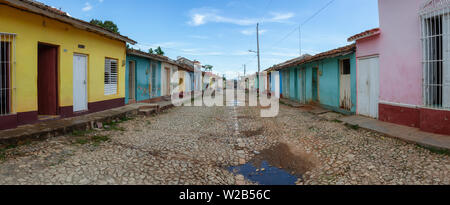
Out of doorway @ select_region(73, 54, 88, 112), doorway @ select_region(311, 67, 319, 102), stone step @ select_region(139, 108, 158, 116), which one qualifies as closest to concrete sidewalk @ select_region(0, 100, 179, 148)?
doorway @ select_region(73, 54, 88, 112)

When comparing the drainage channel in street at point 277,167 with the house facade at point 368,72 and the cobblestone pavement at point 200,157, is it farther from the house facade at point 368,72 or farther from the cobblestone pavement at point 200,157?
the house facade at point 368,72

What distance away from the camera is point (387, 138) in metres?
5.58

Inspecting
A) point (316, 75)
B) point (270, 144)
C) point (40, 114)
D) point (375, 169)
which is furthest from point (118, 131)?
point (316, 75)

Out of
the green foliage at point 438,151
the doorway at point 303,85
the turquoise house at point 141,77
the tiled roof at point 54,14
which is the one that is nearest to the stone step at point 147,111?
the turquoise house at point 141,77

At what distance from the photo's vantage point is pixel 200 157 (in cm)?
470

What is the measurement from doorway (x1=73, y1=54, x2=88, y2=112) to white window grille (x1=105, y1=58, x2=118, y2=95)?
1.24 meters

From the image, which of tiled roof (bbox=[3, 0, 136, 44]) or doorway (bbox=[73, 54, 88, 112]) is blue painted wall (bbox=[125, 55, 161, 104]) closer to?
tiled roof (bbox=[3, 0, 136, 44])

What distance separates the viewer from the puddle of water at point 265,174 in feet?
12.4

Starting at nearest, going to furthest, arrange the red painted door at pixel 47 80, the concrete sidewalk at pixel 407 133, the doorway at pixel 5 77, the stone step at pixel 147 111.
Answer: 1. the concrete sidewalk at pixel 407 133
2. the doorway at pixel 5 77
3. the red painted door at pixel 47 80
4. the stone step at pixel 147 111

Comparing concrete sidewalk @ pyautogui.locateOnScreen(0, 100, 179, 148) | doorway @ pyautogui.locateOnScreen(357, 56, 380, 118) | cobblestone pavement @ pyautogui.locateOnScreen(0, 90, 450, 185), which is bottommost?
cobblestone pavement @ pyautogui.locateOnScreen(0, 90, 450, 185)

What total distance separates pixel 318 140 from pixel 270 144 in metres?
1.23

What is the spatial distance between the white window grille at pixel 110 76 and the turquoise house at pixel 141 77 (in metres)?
1.20

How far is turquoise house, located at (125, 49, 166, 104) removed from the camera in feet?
37.2

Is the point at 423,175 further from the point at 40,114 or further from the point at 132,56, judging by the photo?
the point at 132,56
